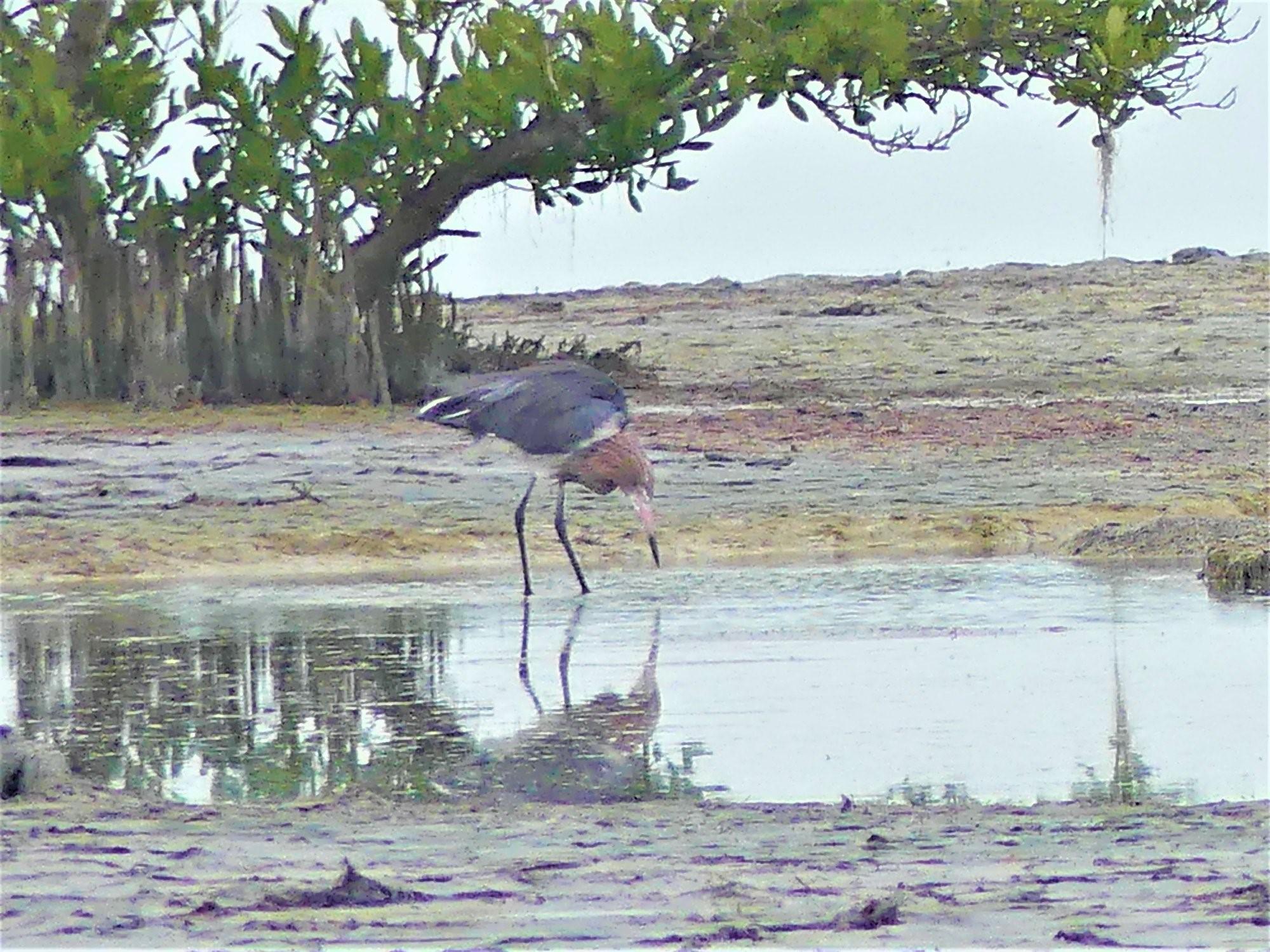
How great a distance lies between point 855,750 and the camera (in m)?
6.21

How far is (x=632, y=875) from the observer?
14.6ft

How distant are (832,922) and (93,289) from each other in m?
13.7

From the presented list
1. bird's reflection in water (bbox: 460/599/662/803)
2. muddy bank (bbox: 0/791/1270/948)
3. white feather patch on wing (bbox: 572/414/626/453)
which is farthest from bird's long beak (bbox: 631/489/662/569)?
muddy bank (bbox: 0/791/1270/948)

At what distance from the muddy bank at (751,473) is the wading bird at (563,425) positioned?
0.57 metres

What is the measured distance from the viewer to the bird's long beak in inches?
438

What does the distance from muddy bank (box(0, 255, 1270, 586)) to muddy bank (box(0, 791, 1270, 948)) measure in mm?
6201

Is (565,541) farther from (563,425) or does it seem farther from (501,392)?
(501,392)

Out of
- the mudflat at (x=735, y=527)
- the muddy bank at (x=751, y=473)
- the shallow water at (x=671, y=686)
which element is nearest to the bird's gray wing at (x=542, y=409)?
the mudflat at (x=735, y=527)

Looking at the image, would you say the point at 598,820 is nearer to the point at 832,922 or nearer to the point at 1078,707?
the point at 832,922

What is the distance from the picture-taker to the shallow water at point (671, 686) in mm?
5953

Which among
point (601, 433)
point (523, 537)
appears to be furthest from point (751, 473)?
point (523, 537)

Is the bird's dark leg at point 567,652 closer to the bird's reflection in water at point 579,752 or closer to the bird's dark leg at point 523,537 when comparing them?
the bird's reflection in water at point 579,752

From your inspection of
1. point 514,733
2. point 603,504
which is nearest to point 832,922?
point 514,733

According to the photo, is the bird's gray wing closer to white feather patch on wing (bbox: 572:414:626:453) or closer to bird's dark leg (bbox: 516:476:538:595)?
white feather patch on wing (bbox: 572:414:626:453)
